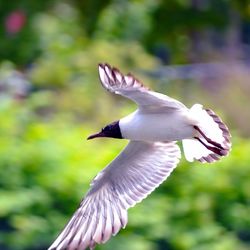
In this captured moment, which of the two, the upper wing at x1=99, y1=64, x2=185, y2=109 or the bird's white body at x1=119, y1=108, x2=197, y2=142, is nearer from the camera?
the upper wing at x1=99, y1=64, x2=185, y2=109

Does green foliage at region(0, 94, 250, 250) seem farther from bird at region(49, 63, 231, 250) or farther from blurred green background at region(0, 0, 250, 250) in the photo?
bird at region(49, 63, 231, 250)

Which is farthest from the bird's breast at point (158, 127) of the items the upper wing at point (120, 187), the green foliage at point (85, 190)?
the green foliage at point (85, 190)

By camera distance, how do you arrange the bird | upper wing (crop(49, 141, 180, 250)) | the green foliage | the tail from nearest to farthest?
the bird, the tail, upper wing (crop(49, 141, 180, 250)), the green foliage

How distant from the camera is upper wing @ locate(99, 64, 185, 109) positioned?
4902mm

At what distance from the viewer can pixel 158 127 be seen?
17.2 ft

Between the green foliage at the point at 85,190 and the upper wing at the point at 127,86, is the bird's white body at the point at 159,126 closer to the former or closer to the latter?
the upper wing at the point at 127,86

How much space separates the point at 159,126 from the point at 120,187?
0.91 m

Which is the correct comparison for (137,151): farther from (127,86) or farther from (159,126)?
(127,86)

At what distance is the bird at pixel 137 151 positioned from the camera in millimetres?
5160

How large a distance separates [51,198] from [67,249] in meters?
2.54

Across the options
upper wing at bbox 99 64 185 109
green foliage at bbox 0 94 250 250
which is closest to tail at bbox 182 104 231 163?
upper wing at bbox 99 64 185 109

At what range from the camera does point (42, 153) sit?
853cm

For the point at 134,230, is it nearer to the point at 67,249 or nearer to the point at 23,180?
the point at 23,180

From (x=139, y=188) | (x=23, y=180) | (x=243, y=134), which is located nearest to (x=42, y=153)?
(x=23, y=180)
